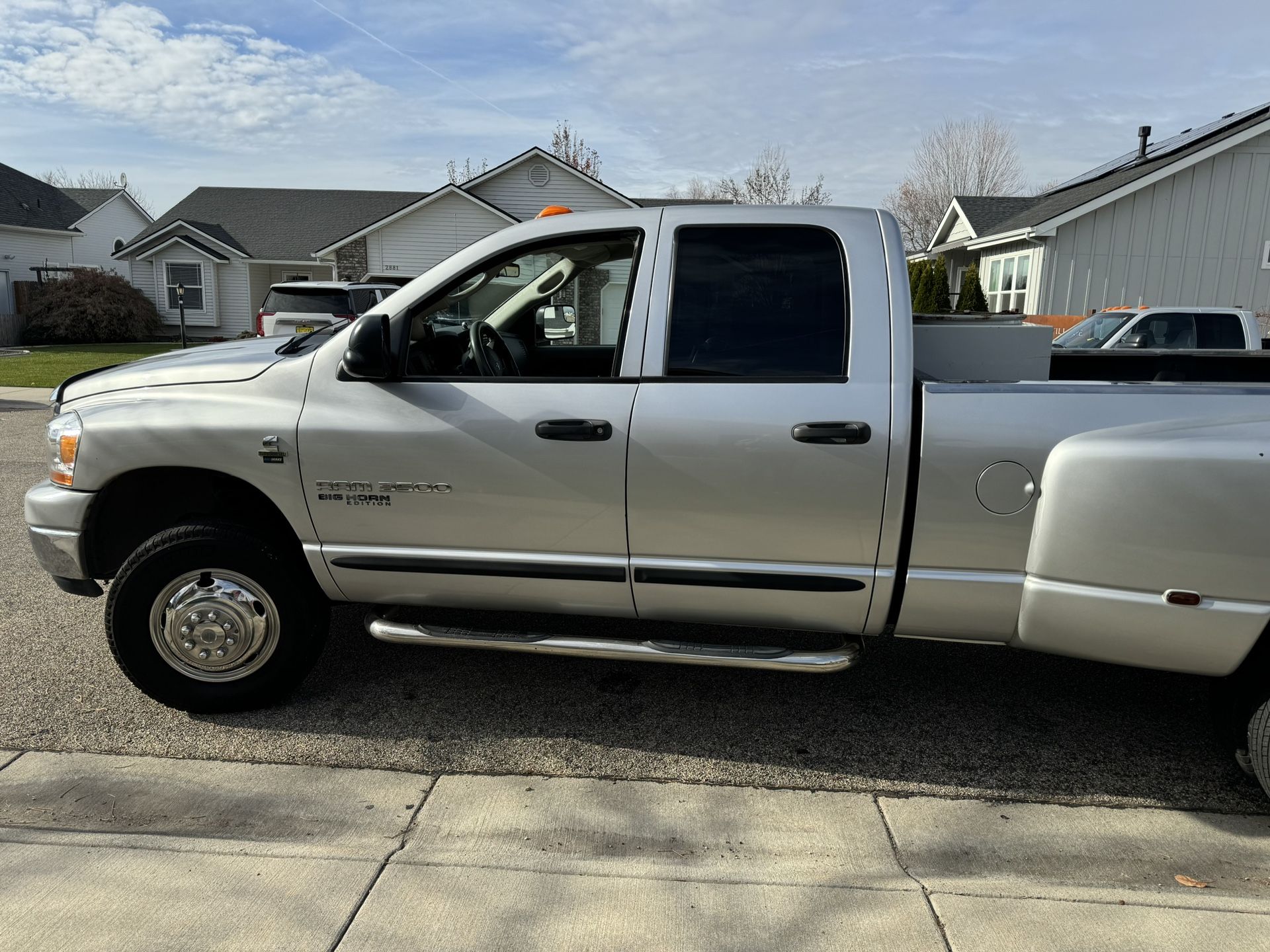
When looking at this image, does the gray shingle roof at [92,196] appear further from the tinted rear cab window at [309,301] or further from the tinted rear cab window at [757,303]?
the tinted rear cab window at [757,303]

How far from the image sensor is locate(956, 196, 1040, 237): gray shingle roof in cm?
2383

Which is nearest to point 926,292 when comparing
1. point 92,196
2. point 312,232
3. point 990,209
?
point 990,209

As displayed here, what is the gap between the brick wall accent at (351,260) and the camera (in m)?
24.2

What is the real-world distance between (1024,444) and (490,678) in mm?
2452

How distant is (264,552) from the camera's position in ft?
11.4

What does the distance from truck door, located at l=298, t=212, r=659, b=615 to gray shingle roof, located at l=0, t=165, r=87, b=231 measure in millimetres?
32569

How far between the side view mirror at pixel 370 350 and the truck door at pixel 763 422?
0.94 meters

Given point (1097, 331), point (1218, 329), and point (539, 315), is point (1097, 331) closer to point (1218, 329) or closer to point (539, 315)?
point (1218, 329)

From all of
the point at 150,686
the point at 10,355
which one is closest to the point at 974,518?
the point at 150,686

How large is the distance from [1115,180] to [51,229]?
32.6 meters

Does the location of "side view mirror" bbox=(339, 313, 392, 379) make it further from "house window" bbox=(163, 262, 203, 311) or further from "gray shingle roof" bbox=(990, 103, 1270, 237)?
"house window" bbox=(163, 262, 203, 311)

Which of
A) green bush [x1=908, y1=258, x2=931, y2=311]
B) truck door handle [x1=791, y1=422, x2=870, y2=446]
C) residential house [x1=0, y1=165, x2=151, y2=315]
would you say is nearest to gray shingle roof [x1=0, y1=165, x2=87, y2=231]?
residential house [x1=0, y1=165, x2=151, y2=315]

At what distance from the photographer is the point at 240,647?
3582 mm

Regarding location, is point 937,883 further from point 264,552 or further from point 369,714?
point 264,552
